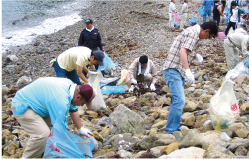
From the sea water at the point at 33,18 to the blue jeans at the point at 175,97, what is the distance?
11654 millimetres

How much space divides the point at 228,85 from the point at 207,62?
14.2ft

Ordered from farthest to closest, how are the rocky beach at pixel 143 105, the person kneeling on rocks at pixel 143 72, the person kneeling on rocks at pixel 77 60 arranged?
the person kneeling on rocks at pixel 143 72 → the person kneeling on rocks at pixel 77 60 → the rocky beach at pixel 143 105

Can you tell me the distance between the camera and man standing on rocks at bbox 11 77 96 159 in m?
2.24

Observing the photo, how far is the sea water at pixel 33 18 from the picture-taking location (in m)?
14.5

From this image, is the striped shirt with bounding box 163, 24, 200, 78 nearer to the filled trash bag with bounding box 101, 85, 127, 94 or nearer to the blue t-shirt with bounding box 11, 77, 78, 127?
the blue t-shirt with bounding box 11, 77, 78, 127

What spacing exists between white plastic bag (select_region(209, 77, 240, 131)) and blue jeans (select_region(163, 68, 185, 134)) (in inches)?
16.7

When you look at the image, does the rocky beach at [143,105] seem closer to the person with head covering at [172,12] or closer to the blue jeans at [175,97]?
the blue jeans at [175,97]

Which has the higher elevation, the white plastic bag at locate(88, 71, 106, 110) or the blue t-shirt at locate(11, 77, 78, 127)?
the blue t-shirt at locate(11, 77, 78, 127)

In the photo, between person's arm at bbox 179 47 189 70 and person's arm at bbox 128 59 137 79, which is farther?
person's arm at bbox 128 59 137 79

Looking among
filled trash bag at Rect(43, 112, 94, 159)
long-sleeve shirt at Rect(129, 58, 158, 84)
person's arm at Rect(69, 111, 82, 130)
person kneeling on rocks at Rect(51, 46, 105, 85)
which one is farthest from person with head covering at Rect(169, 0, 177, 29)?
filled trash bag at Rect(43, 112, 94, 159)

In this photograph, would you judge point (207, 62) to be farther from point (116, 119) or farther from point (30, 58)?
point (30, 58)

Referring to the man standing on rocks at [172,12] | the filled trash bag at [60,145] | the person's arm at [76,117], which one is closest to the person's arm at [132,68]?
the person's arm at [76,117]

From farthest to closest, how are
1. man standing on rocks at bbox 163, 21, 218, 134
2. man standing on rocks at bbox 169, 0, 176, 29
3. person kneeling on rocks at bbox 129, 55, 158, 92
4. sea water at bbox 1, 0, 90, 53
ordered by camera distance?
sea water at bbox 1, 0, 90, 53, man standing on rocks at bbox 169, 0, 176, 29, person kneeling on rocks at bbox 129, 55, 158, 92, man standing on rocks at bbox 163, 21, 218, 134

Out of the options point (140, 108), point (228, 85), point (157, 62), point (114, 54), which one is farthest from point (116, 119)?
point (114, 54)
